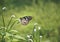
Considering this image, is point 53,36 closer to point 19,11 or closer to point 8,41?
point 19,11

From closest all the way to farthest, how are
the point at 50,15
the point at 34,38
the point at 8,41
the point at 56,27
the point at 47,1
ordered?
the point at 8,41 → the point at 34,38 → the point at 56,27 → the point at 50,15 → the point at 47,1

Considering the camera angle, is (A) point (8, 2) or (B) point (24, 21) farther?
(A) point (8, 2)

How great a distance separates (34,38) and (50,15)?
7.58 feet

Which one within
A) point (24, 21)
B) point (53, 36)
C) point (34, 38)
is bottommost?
point (53, 36)

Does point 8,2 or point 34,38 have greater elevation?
point 34,38

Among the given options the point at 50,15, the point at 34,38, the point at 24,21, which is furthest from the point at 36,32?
the point at 50,15

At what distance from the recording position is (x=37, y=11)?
5344 mm

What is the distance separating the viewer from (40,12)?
5297 millimetres

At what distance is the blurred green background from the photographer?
465 centimetres

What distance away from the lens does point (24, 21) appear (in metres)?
2.79

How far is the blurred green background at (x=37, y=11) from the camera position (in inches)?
183

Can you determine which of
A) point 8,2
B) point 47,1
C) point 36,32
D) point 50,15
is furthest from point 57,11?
point 36,32

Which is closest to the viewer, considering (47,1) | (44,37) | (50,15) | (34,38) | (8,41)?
(8,41)

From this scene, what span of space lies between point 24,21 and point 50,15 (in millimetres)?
2455
